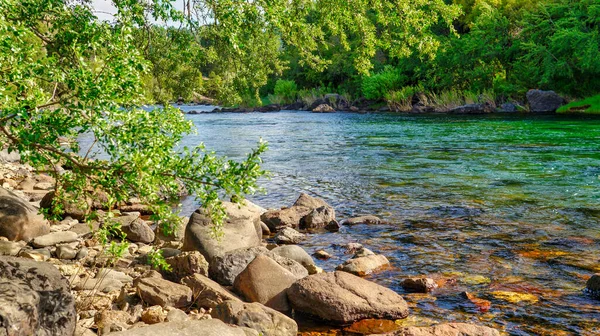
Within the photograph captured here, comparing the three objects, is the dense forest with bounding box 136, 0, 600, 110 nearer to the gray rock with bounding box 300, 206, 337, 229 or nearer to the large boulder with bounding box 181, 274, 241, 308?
the large boulder with bounding box 181, 274, 241, 308

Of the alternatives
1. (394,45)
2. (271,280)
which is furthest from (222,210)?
(394,45)

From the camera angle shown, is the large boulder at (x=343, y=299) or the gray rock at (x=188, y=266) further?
the gray rock at (x=188, y=266)

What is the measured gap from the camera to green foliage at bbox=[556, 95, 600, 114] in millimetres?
38578

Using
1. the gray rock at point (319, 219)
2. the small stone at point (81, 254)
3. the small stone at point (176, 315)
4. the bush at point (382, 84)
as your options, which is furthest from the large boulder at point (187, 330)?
the bush at point (382, 84)

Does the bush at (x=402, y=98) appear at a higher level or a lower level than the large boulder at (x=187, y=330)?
higher

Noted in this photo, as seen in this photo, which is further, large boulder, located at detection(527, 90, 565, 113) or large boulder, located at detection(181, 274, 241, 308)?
large boulder, located at detection(527, 90, 565, 113)

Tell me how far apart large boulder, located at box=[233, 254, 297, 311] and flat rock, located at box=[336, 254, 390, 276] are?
42.9 inches

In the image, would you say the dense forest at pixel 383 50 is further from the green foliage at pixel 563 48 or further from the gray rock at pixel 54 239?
the gray rock at pixel 54 239

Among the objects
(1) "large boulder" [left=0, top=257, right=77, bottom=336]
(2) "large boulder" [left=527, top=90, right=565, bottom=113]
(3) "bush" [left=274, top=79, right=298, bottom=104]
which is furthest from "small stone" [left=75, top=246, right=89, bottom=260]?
(3) "bush" [left=274, top=79, right=298, bottom=104]

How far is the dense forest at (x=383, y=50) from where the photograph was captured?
31.3 feet

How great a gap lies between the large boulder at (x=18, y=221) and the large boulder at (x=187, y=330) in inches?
181

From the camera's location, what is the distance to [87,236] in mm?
8805

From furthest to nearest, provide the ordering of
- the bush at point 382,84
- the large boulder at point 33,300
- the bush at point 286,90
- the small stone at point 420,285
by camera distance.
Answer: the bush at point 286,90 < the bush at point 382,84 < the small stone at point 420,285 < the large boulder at point 33,300

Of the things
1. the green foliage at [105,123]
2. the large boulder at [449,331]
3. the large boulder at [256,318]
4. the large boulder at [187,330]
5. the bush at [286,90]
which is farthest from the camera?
the bush at [286,90]
